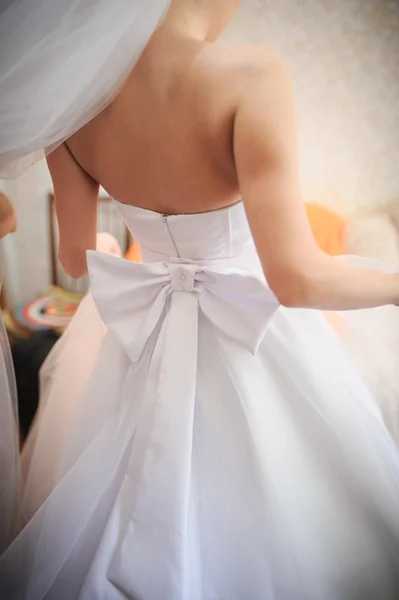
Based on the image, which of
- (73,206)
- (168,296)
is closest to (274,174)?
(168,296)

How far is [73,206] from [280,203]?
363 mm

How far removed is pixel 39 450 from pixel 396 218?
34.8 inches

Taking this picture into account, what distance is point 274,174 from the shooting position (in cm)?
45

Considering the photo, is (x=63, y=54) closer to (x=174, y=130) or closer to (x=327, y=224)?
(x=174, y=130)

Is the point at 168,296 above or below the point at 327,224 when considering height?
below

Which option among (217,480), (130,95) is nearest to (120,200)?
(130,95)

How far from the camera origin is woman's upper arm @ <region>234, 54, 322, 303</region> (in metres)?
0.44

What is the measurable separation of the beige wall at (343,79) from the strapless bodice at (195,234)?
0.40 meters

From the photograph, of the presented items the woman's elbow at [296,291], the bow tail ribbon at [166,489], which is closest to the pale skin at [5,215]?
the bow tail ribbon at [166,489]

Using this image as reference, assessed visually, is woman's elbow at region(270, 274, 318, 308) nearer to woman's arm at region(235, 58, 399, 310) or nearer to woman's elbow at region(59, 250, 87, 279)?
woman's arm at region(235, 58, 399, 310)

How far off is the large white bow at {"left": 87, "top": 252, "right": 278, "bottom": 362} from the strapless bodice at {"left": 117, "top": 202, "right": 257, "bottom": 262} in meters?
0.03

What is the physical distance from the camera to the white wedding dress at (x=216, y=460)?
56 centimetres

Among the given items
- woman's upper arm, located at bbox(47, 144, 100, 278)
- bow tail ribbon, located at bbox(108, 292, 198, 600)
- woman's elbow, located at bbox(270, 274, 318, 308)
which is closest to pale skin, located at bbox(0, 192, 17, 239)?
woman's upper arm, located at bbox(47, 144, 100, 278)

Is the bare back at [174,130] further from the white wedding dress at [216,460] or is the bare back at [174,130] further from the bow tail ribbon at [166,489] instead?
the bow tail ribbon at [166,489]
